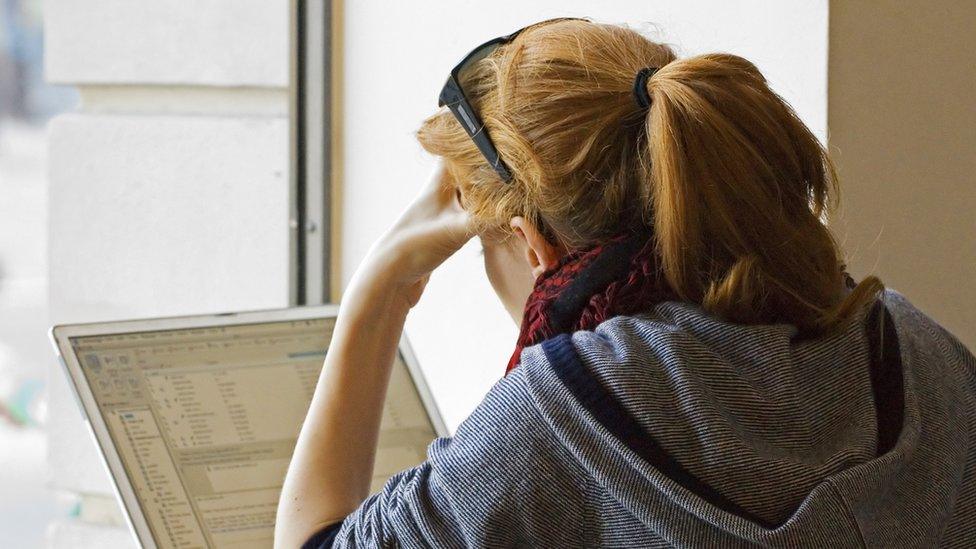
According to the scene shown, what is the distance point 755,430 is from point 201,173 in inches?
37.5

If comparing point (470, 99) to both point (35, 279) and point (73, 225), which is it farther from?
point (35, 279)

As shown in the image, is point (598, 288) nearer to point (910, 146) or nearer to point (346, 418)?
point (346, 418)

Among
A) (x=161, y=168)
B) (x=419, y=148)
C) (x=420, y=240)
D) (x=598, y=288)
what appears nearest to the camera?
(x=598, y=288)

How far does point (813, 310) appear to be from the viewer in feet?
2.30

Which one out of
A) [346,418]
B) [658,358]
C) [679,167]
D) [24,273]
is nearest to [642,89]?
[679,167]

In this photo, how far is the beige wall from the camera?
1005 millimetres

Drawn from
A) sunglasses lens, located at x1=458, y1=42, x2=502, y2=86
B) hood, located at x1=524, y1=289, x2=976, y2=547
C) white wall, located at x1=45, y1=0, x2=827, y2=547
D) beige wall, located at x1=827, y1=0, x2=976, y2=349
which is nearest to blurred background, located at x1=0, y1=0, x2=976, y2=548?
white wall, located at x1=45, y1=0, x2=827, y2=547

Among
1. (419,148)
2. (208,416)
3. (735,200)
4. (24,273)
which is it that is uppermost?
(735,200)

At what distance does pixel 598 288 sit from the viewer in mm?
729

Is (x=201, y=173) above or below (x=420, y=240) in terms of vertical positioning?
below

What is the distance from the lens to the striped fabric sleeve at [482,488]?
633 millimetres

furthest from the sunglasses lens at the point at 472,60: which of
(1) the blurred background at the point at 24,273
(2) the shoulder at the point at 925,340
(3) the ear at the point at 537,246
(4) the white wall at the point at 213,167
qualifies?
(1) the blurred background at the point at 24,273

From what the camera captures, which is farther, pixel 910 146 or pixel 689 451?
pixel 910 146

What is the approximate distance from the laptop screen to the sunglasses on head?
0.28 meters
